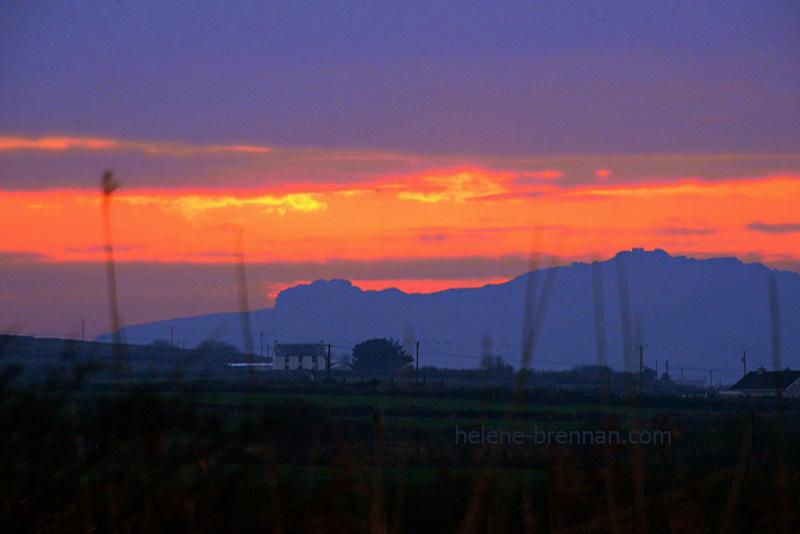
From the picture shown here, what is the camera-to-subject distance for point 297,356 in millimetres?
122312

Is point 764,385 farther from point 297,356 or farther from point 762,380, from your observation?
point 297,356

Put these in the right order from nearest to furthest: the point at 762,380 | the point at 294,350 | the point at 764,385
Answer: the point at 764,385 < the point at 762,380 < the point at 294,350

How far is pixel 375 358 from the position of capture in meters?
108

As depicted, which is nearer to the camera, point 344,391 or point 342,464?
point 342,464

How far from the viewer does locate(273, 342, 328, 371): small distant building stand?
120938 millimetres

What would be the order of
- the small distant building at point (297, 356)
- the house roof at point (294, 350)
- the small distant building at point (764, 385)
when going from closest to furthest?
the small distant building at point (764, 385) → the small distant building at point (297, 356) → the house roof at point (294, 350)

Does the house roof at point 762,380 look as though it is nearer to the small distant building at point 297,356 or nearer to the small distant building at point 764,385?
the small distant building at point 764,385

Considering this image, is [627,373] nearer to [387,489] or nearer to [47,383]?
[47,383]

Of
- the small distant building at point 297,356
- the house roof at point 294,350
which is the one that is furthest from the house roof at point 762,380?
the house roof at point 294,350

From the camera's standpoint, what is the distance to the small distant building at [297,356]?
120938 mm

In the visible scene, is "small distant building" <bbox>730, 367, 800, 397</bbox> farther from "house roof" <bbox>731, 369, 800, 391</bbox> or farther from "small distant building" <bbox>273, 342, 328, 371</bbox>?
"small distant building" <bbox>273, 342, 328, 371</bbox>

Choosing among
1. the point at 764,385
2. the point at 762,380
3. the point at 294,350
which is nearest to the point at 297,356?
the point at 294,350

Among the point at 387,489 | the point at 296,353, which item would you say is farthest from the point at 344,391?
the point at 296,353

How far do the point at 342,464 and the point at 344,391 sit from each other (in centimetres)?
5468
